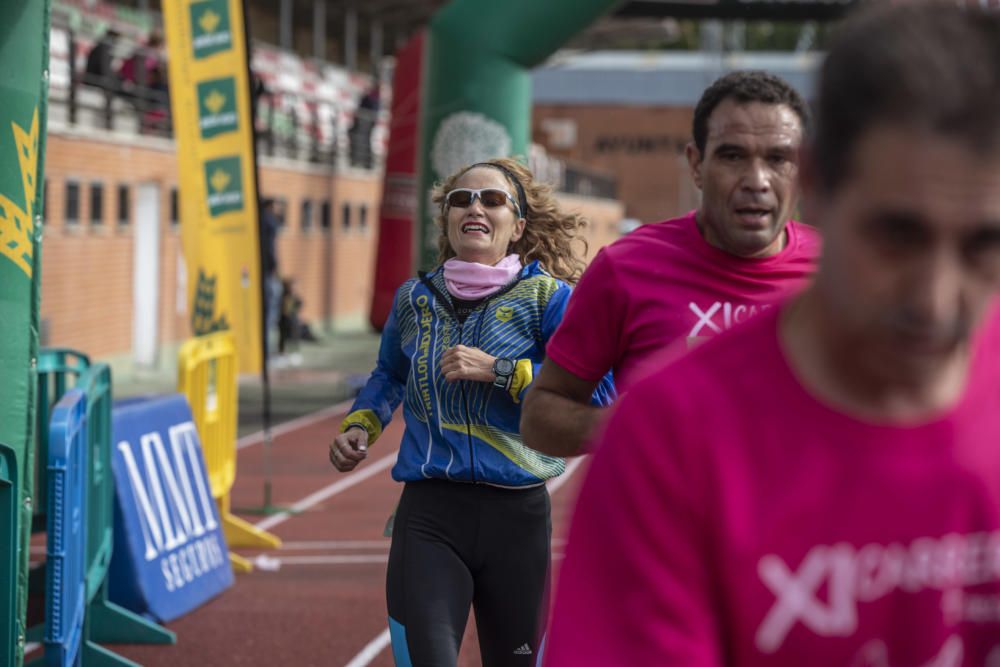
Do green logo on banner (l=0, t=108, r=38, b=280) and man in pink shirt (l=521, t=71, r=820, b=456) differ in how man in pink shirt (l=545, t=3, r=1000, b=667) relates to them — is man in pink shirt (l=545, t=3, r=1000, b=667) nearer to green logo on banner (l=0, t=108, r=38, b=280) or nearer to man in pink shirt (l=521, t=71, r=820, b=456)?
man in pink shirt (l=521, t=71, r=820, b=456)

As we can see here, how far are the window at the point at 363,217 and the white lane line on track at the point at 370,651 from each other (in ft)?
103

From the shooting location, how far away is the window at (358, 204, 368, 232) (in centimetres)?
4003

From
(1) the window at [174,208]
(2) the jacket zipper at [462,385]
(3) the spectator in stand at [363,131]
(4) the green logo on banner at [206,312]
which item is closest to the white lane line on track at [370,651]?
(2) the jacket zipper at [462,385]

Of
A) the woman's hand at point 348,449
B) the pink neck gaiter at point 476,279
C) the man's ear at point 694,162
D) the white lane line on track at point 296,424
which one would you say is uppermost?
the man's ear at point 694,162

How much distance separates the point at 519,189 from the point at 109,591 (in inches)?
171

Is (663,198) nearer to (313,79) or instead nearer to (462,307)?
(313,79)

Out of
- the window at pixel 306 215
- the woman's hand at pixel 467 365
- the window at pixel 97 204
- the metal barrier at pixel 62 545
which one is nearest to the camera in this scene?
the woman's hand at pixel 467 365

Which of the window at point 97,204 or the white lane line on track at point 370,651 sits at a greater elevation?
the window at point 97,204

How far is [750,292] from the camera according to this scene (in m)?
3.91

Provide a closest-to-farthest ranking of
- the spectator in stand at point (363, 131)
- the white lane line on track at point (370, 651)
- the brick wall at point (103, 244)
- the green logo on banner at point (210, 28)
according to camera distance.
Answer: the white lane line on track at point (370, 651) < the green logo on banner at point (210, 28) < the brick wall at point (103, 244) < the spectator in stand at point (363, 131)

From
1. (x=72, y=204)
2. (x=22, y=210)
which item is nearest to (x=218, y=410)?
(x=22, y=210)

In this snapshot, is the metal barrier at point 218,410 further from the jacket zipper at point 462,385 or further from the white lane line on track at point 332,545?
the jacket zipper at point 462,385

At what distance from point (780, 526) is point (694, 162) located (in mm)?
2458

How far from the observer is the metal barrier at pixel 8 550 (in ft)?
18.7
